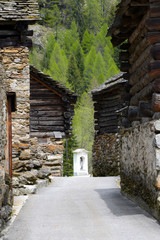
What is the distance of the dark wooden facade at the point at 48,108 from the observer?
67.5 ft

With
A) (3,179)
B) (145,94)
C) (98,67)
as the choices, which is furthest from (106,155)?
(98,67)

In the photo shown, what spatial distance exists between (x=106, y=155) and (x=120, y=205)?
43.1 feet

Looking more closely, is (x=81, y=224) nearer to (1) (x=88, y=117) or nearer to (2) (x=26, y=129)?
(2) (x=26, y=129)

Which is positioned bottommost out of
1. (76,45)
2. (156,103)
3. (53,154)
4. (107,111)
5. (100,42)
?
(53,154)

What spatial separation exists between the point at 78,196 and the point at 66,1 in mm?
95437

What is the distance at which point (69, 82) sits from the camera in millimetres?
69688

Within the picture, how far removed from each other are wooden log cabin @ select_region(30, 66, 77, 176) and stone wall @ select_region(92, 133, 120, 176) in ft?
8.33

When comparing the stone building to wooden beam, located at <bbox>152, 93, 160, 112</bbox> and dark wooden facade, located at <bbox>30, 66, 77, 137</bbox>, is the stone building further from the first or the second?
dark wooden facade, located at <bbox>30, 66, 77, 137</bbox>

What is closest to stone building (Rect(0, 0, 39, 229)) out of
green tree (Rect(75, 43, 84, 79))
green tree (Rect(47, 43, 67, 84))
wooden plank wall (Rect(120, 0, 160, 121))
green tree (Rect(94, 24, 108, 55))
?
wooden plank wall (Rect(120, 0, 160, 121))

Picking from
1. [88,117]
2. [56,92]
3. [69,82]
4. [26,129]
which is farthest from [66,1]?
[26,129]

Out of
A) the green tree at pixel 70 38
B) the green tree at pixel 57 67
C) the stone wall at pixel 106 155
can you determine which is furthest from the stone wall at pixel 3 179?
the green tree at pixel 70 38

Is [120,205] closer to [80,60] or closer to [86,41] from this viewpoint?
[80,60]

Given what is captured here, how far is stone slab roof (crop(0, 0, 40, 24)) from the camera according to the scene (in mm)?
12219

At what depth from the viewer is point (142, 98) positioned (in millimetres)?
8930
